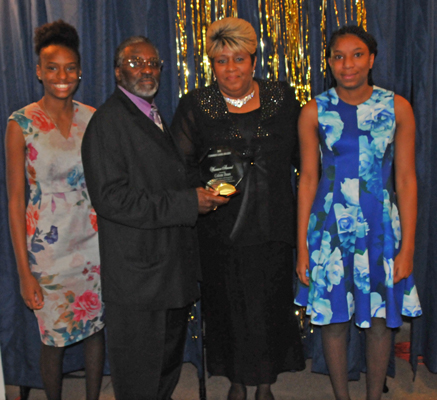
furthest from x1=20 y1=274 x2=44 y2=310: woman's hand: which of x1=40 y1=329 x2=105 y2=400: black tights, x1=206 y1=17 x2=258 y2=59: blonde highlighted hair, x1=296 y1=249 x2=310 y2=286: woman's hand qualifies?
x1=206 y1=17 x2=258 y2=59: blonde highlighted hair

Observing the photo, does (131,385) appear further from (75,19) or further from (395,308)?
(75,19)

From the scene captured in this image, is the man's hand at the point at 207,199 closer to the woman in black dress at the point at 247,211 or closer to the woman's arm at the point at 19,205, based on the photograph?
the woman in black dress at the point at 247,211

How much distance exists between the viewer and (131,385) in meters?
1.90

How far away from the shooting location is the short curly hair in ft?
6.74

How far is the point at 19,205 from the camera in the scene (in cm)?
203

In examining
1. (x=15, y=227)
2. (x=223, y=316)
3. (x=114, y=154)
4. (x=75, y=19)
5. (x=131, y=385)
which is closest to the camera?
(x=114, y=154)

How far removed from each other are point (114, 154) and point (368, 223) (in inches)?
43.3

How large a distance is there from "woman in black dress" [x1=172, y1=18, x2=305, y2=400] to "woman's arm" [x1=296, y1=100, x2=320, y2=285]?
0.23ft

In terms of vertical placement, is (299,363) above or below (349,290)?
below

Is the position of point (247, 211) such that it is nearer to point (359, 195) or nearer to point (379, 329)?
point (359, 195)

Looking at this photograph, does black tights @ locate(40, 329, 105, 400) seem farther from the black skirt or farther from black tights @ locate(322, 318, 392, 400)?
black tights @ locate(322, 318, 392, 400)

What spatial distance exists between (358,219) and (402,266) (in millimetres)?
277

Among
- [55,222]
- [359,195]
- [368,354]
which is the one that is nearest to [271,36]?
[359,195]

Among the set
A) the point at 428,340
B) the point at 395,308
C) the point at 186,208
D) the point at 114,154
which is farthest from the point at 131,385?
the point at 428,340
